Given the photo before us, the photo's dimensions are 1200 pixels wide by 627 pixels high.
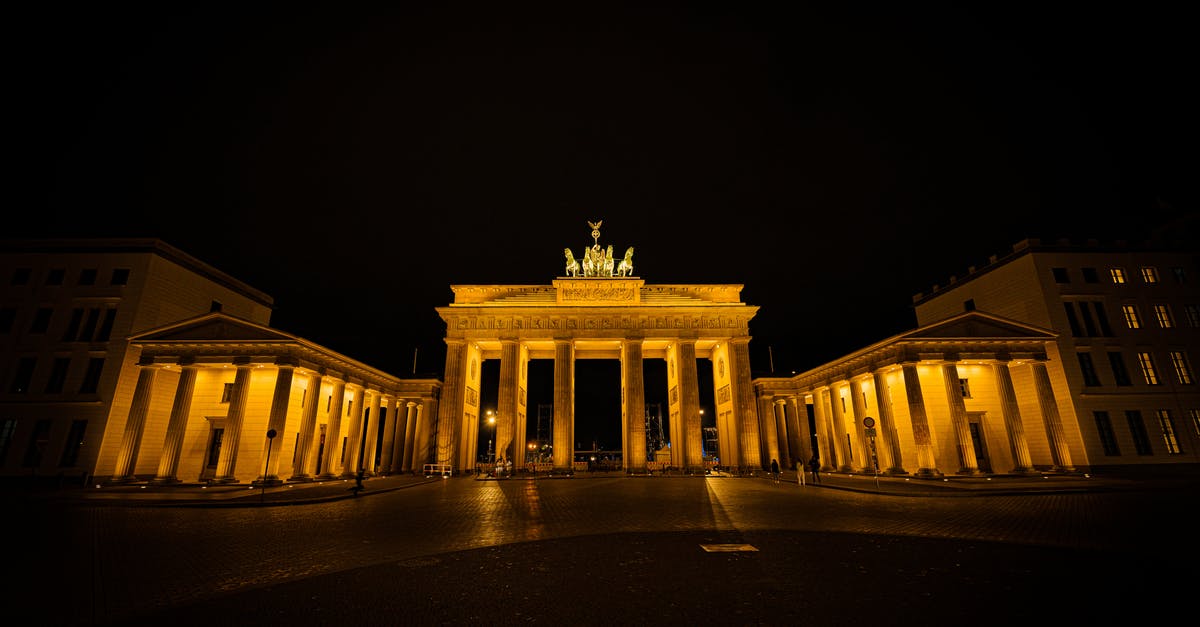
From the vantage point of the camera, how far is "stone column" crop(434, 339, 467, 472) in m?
38.4

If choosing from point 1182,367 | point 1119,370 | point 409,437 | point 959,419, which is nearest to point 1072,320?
point 1119,370

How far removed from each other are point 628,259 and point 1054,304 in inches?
1279

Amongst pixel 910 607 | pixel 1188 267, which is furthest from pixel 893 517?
pixel 1188 267

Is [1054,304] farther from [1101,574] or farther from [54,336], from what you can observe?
[54,336]

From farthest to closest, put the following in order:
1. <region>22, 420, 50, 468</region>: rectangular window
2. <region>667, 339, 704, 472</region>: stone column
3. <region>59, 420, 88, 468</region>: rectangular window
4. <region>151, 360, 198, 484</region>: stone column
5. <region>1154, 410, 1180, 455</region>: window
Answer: <region>667, 339, 704, 472</region>: stone column, <region>1154, 410, 1180, 455</region>: window, <region>59, 420, 88, 468</region>: rectangular window, <region>22, 420, 50, 468</region>: rectangular window, <region>151, 360, 198, 484</region>: stone column

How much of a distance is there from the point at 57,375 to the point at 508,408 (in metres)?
29.7

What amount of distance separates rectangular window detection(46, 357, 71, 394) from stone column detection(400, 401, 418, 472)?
23.0 m

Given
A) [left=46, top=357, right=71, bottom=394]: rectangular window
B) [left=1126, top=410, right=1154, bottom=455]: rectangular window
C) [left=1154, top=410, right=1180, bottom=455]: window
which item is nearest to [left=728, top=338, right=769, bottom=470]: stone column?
[left=1126, top=410, right=1154, bottom=455]: rectangular window

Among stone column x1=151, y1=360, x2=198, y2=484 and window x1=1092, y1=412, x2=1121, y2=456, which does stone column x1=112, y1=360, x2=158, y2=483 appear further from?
window x1=1092, y1=412, x2=1121, y2=456

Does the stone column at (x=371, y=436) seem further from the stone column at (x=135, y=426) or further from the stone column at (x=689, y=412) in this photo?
the stone column at (x=689, y=412)

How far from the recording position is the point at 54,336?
31344mm

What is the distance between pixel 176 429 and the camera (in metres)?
28.9

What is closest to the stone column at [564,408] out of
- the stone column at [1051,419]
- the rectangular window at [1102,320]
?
the stone column at [1051,419]

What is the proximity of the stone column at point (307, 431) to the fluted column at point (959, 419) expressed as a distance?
42236 mm
